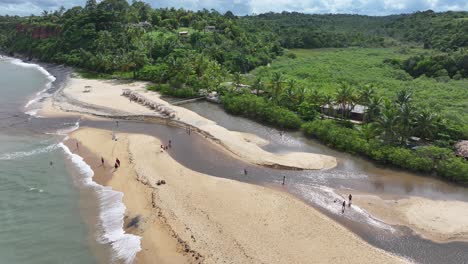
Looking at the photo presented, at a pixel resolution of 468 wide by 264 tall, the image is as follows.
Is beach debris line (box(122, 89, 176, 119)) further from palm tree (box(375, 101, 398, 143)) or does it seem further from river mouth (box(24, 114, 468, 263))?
palm tree (box(375, 101, 398, 143))

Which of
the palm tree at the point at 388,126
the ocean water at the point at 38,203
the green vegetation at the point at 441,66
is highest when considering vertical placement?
the green vegetation at the point at 441,66

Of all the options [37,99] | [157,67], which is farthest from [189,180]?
[157,67]

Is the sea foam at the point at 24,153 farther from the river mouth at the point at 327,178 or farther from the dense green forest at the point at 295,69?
the dense green forest at the point at 295,69

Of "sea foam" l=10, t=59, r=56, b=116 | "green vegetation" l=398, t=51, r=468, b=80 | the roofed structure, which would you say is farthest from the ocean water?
"green vegetation" l=398, t=51, r=468, b=80

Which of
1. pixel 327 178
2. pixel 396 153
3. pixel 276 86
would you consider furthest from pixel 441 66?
pixel 327 178

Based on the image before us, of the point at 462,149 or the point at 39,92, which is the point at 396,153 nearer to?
the point at 462,149

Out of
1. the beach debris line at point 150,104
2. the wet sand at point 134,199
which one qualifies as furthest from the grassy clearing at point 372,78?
the wet sand at point 134,199
